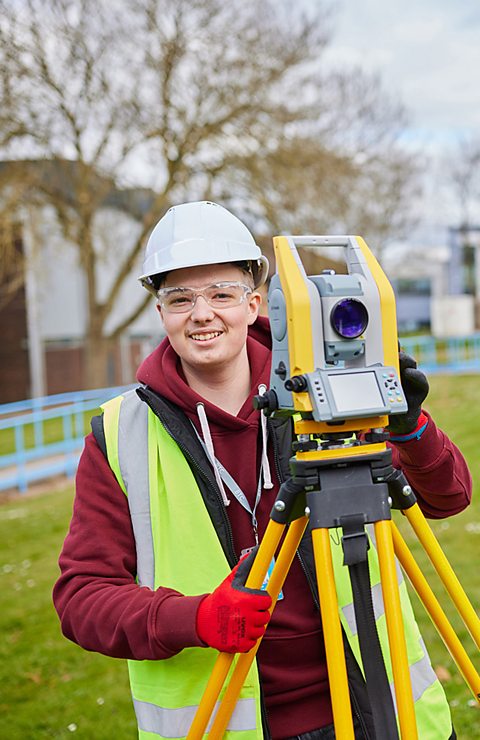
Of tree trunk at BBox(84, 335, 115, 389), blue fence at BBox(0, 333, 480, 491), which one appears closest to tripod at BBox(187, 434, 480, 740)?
blue fence at BBox(0, 333, 480, 491)

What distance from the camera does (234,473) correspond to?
1746mm

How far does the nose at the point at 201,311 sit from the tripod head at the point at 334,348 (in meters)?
0.26

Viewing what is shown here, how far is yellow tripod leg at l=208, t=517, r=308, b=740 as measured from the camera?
1.51m

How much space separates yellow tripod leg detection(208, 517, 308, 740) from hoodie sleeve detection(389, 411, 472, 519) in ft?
1.06

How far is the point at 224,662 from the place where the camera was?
1462 mm

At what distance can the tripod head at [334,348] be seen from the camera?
4.39 ft

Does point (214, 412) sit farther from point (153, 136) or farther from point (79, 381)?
point (79, 381)

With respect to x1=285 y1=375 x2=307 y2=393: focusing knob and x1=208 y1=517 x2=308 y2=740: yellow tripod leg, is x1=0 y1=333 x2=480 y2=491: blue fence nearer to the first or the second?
x1=208 y1=517 x2=308 y2=740: yellow tripod leg

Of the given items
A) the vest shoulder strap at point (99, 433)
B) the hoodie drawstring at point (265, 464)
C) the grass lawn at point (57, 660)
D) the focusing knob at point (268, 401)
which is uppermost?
the focusing knob at point (268, 401)

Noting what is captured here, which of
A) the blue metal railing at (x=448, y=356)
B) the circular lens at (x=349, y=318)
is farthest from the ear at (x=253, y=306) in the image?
the blue metal railing at (x=448, y=356)

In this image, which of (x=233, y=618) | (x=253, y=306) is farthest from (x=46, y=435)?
(x=233, y=618)

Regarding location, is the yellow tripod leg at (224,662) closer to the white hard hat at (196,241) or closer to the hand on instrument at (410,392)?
Result: the hand on instrument at (410,392)

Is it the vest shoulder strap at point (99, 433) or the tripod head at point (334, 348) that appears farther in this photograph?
the vest shoulder strap at point (99, 433)

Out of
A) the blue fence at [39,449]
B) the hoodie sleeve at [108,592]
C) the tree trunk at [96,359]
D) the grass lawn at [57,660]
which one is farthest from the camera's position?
the tree trunk at [96,359]
